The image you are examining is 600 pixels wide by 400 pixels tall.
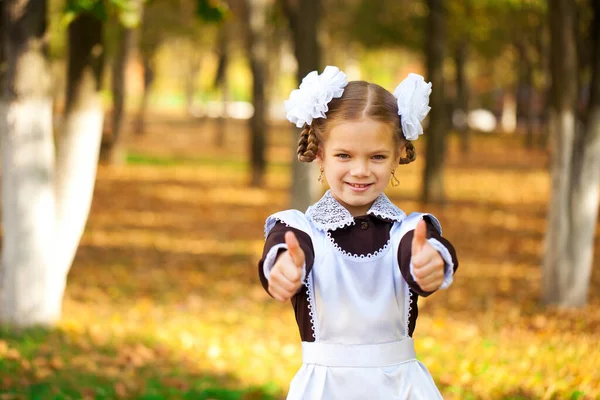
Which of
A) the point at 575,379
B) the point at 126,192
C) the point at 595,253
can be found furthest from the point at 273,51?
the point at 575,379

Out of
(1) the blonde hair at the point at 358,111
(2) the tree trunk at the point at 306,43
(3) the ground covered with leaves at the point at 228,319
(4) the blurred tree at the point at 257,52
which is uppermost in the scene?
(4) the blurred tree at the point at 257,52

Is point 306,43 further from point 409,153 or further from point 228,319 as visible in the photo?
point 409,153

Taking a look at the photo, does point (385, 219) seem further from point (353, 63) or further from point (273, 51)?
point (353, 63)

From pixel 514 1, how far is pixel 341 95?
13695mm

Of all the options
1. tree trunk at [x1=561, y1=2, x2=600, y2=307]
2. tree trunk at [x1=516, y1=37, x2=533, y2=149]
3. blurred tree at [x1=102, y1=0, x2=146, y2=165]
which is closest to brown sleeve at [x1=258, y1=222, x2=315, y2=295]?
tree trunk at [x1=561, y1=2, x2=600, y2=307]

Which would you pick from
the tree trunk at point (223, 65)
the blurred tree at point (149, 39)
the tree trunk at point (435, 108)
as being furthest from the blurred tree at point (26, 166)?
the tree trunk at point (223, 65)

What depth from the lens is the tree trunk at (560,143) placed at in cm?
862

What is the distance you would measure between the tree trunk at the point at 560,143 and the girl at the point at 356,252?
20.9 ft

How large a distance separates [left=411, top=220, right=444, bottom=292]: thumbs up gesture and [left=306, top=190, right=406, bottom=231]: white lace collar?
11.1 inches

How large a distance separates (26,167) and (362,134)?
518 centimetres

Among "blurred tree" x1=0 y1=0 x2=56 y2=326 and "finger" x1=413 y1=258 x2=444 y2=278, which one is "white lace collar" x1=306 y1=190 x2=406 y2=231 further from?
"blurred tree" x1=0 y1=0 x2=56 y2=326

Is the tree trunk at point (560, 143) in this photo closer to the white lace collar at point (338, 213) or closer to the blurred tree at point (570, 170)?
the blurred tree at point (570, 170)

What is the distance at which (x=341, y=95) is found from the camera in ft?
8.81

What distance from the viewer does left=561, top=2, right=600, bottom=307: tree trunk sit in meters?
8.46
